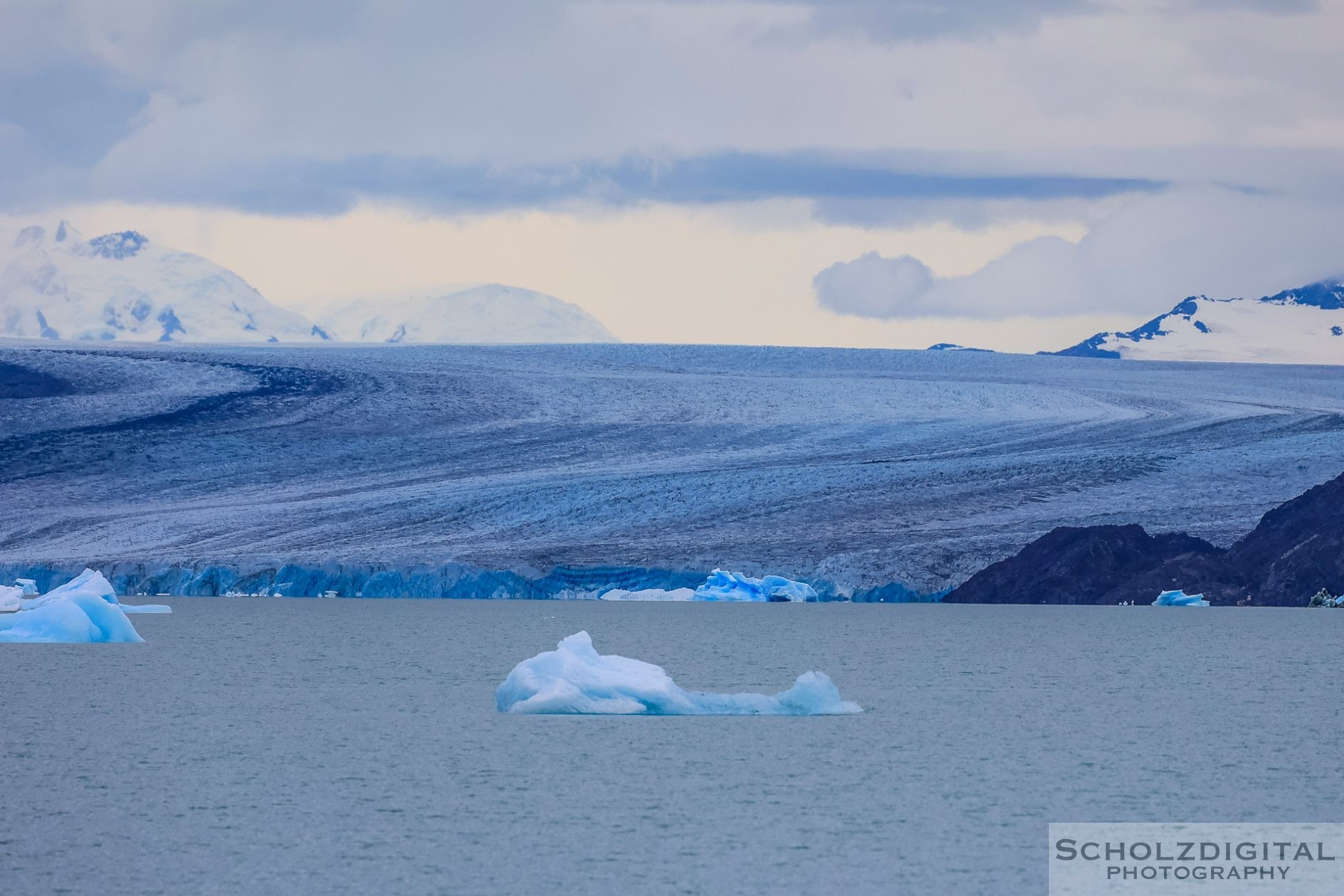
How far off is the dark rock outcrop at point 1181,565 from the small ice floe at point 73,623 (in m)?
17.8

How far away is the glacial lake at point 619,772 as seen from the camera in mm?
8555

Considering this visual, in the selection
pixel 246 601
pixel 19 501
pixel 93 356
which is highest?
pixel 93 356

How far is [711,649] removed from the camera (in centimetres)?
2488

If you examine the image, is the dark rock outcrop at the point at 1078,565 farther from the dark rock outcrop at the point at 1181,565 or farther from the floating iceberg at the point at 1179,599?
the floating iceberg at the point at 1179,599

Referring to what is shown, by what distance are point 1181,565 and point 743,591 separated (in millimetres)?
8292

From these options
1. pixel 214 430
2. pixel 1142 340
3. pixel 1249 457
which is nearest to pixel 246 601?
pixel 214 430

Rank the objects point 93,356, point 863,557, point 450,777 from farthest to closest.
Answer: point 93,356
point 863,557
point 450,777

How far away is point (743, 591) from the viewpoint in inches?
1377

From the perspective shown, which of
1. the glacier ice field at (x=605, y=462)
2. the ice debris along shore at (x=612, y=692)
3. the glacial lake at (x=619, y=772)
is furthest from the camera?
the glacier ice field at (x=605, y=462)

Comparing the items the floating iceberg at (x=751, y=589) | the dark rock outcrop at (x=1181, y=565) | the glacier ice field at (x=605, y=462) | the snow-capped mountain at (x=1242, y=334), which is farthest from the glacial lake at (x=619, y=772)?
the snow-capped mountain at (x=1242, y=334)

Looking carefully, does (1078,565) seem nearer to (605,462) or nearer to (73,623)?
(605,462)

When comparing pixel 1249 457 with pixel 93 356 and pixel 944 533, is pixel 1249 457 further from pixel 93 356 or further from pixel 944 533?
pixel 93 356

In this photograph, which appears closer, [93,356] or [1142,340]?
[93,356]

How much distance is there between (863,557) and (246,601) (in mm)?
18691
